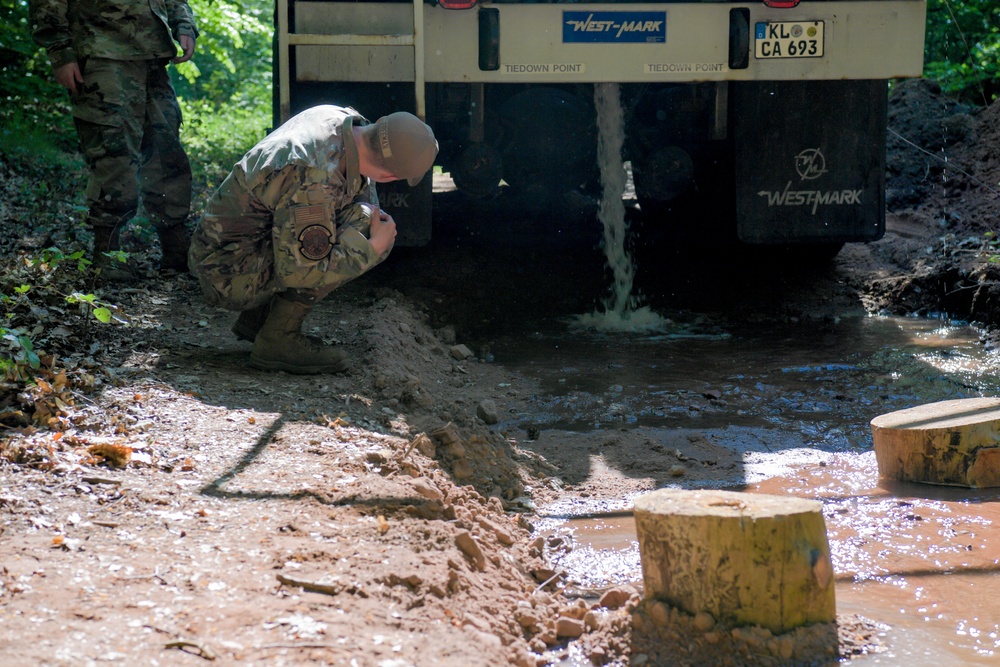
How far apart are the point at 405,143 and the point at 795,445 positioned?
6.38ft

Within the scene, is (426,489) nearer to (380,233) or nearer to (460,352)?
(380,233)

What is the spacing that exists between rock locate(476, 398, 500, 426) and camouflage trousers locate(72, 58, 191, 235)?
2131 mm

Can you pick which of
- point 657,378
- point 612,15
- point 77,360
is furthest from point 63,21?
point 657,378

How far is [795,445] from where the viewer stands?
164 inches

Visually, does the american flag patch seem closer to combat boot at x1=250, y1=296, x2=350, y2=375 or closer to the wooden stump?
combat boot at x1=250, y1=296, x2=350, y2=375

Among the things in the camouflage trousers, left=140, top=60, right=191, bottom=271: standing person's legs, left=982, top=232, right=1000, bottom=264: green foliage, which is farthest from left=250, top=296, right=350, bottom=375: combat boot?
left=982, top=232, right=1000, bottom=264: green foliage

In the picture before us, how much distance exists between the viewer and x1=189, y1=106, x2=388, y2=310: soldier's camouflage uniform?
397 cm

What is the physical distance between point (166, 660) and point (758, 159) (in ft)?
14.3

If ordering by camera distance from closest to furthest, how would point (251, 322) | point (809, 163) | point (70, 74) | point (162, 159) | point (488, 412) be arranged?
1. point (488, 412)
2. point (251, 322)
3. point (70, 74)
4. point (162, 159)
5. point (809, 163)

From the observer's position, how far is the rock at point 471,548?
9.28 ft

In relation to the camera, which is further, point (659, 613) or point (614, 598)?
point (614, 598)

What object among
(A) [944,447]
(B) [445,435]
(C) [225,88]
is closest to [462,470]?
(B) [445,435]

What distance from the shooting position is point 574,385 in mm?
4918

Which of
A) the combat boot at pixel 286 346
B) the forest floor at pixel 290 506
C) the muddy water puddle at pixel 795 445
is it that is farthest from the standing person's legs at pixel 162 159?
the muddy water puddle at pixel 795 445
